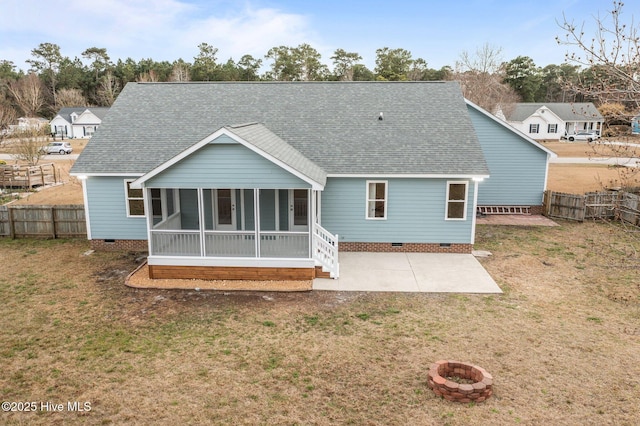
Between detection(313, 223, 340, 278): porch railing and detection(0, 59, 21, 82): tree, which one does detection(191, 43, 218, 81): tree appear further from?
detection(313, 223, 340, 278): porch railing

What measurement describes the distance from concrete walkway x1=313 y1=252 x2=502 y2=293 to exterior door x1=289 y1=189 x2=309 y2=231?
5.90 feet

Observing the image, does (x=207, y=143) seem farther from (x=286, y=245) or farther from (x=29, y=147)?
(x=29, y=147)

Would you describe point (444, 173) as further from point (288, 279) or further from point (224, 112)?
point (224, 112)

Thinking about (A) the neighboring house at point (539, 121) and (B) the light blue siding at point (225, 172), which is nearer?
(B) the light blue siding at point (225, 172)

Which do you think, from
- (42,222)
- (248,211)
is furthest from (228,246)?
(42,222)

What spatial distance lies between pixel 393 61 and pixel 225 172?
241 ft

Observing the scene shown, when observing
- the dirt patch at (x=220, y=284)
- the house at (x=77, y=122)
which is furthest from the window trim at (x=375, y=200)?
the house at (x=77, y=122)

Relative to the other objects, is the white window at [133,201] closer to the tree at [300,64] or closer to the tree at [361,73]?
the tree at [300,64]

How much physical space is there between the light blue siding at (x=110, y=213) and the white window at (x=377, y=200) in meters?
8.25

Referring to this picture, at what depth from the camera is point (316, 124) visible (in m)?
17.6

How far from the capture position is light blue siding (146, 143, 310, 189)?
12.7m

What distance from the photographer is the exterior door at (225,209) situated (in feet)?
52.2

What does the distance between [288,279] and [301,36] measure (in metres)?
74.4

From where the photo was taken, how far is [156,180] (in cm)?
1280
